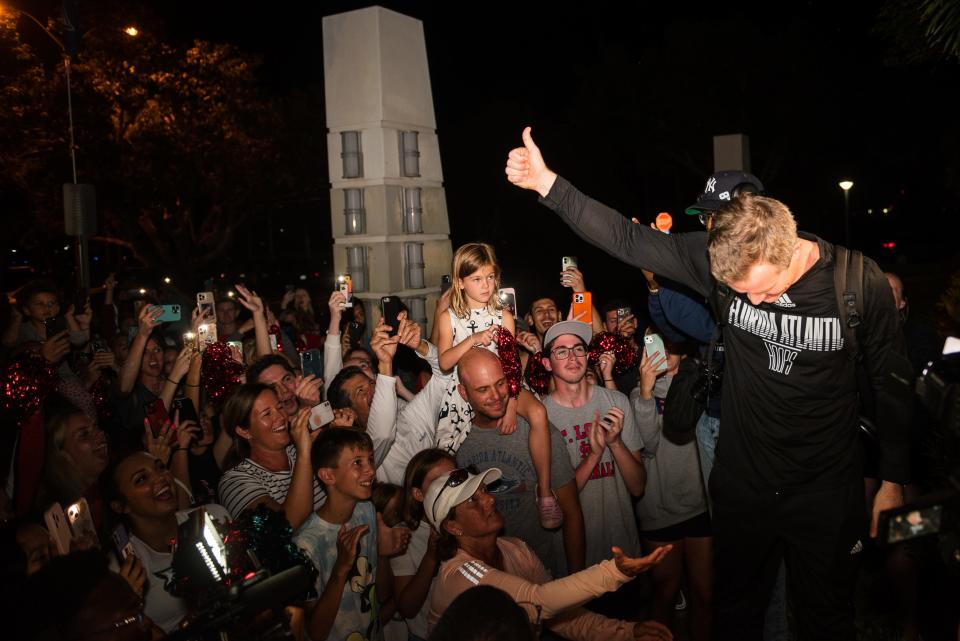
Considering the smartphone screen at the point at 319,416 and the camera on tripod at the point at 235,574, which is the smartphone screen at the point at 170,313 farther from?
the camera on tripod at the point at 235,574

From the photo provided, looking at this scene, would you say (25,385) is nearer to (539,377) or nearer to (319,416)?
(319,416)

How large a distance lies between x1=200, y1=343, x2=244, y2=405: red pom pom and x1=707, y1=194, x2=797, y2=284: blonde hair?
408 cm

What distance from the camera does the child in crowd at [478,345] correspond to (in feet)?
13.4

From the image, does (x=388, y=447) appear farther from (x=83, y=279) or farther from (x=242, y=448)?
(x=83, y=279)

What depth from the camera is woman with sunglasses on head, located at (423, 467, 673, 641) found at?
2.89 metres

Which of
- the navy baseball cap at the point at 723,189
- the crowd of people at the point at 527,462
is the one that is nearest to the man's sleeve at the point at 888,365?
the crowd of people at the point at 527,462

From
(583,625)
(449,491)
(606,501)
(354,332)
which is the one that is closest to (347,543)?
(449,491)

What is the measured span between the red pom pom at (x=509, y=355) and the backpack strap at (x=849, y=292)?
2.11m

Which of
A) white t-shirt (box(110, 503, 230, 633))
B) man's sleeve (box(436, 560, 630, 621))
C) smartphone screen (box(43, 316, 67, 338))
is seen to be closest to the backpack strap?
man's sleeve (box(436, 560, 630, 621))

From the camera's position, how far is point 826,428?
2.98m

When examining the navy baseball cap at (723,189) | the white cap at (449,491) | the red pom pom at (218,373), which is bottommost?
the white cap at (449,491)

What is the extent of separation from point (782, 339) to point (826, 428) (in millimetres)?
413

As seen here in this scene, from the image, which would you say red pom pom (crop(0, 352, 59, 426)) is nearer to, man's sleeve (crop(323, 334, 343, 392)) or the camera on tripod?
man's sleeve (crop(323, 334, 343, 392))

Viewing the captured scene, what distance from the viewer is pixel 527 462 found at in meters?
4.13
